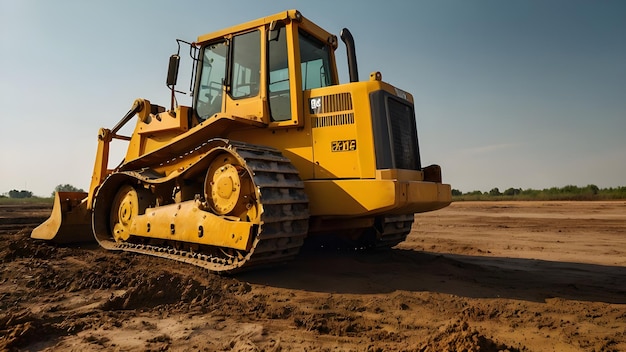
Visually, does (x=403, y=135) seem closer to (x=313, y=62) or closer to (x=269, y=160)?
(x=313, y=62)

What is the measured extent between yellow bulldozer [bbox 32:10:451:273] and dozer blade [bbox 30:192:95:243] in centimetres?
118

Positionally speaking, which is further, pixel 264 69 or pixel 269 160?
pixel 264 69

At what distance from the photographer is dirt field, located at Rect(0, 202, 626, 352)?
3.07 meters

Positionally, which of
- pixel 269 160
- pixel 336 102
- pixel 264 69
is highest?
pixel 264 69

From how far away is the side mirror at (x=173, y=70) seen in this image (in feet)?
21.5

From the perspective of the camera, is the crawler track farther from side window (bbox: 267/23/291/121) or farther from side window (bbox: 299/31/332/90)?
side window (bbox: 299/31/332/90)

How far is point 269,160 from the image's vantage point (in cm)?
512

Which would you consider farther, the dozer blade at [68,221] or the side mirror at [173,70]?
the dozer blade at [68,221]

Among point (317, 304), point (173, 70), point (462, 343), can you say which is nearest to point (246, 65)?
point (173, 70)

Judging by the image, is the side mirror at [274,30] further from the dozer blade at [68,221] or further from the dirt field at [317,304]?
the dozer blade at [68,221]

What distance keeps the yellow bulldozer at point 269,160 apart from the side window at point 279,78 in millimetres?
15

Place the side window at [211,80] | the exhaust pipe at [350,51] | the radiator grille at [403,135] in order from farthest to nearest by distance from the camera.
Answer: the exhaust pipe at [350,51]
the side window at [211,80]
the radiator grille at [403,135]

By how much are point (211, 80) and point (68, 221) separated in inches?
168

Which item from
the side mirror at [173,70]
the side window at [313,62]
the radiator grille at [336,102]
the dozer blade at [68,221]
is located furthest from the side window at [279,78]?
the dozer blade at [68,221]
